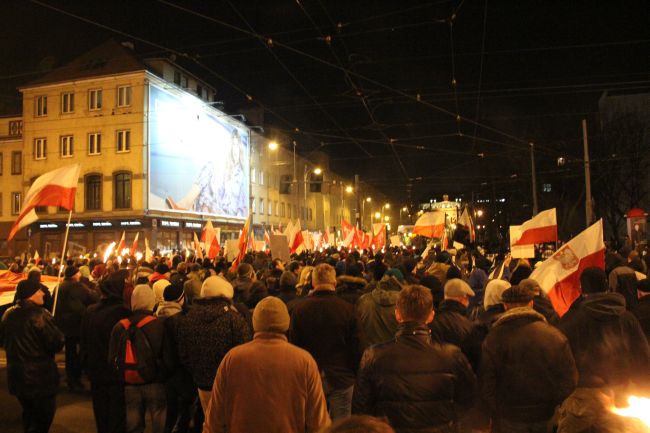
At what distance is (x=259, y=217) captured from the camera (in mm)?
57875

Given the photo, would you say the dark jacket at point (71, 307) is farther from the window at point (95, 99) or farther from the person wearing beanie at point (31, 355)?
the window at point (95, 99)

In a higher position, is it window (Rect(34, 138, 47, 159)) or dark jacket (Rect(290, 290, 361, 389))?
window (Rect(34, 138, 47, 159))

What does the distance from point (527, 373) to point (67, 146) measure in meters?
41.5

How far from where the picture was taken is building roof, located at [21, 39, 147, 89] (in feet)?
126

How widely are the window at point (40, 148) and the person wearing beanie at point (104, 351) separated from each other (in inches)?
1535

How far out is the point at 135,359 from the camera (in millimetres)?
5285

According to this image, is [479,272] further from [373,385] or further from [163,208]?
[163,208]

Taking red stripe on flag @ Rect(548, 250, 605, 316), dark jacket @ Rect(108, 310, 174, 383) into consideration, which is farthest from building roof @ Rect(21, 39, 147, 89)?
red stripe on flag @ Rect(548, 250, 605, 316)

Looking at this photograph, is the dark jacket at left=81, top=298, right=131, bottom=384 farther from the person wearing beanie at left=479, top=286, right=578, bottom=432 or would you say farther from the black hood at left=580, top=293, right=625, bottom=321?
the black hood at left=580, top=293, right=625, bottom=321

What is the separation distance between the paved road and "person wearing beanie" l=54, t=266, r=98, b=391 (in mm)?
301

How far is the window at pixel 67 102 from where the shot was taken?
39.8 metres

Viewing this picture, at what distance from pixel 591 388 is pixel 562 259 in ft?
8.16

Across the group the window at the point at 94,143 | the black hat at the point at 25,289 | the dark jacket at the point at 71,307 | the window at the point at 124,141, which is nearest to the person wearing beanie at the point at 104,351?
the black hat at the point at 25,289

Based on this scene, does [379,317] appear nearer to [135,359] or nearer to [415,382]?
[135,359]
